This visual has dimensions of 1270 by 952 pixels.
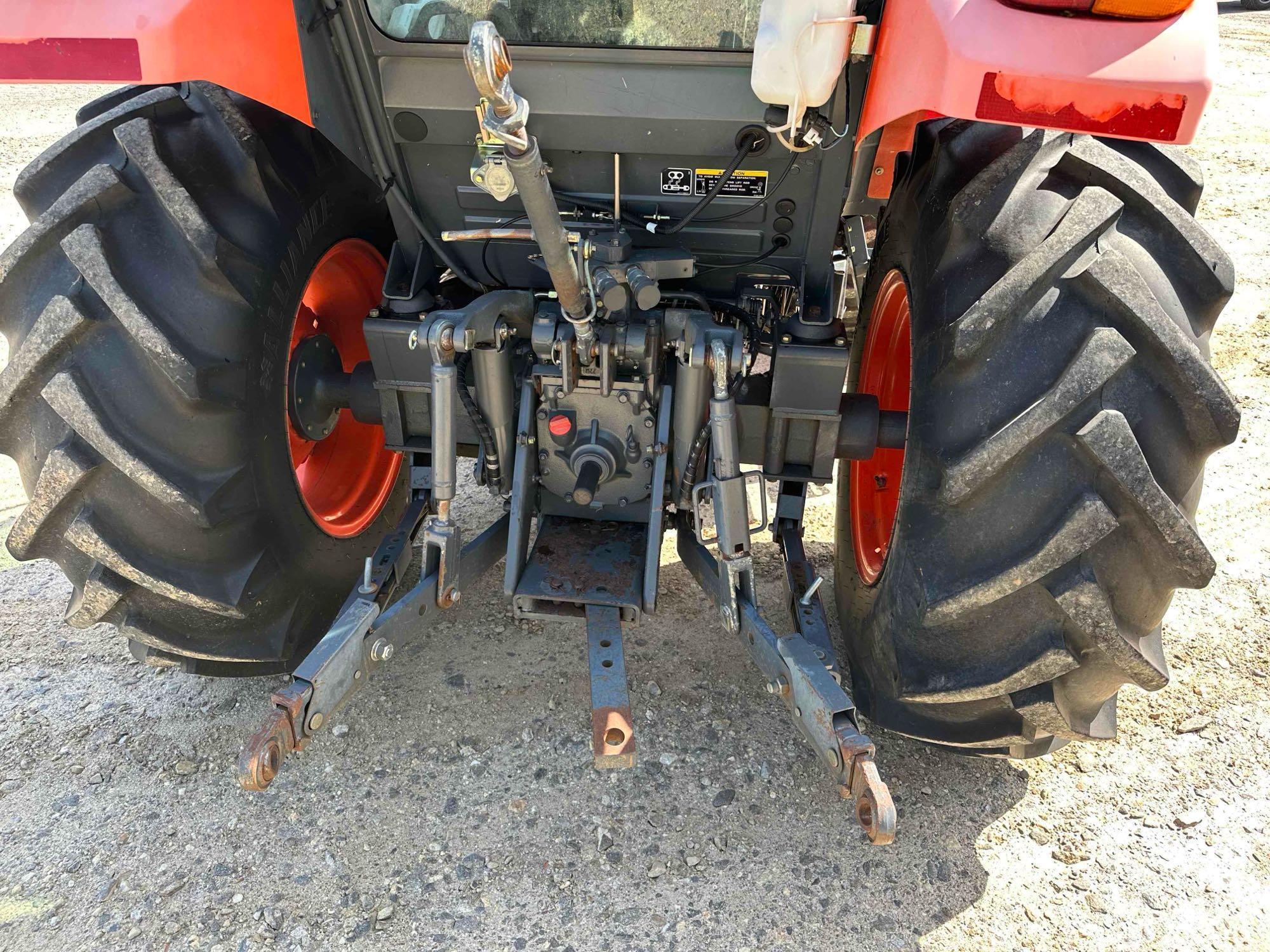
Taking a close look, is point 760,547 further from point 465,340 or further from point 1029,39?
point 1029,39

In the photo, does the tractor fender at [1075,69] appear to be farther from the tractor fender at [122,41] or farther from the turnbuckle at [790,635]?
the tractor fender at [122,41]

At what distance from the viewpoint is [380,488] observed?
2.89 m

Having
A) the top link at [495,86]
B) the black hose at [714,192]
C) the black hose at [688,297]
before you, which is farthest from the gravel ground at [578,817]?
the top link at [495,86]

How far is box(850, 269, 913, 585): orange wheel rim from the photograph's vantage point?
2.56m

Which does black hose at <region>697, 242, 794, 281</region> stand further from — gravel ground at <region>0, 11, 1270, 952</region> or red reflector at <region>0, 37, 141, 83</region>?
red reflector at <region>0, 37, 141, 83</region>

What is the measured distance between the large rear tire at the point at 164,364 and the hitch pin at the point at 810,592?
1.18 meters

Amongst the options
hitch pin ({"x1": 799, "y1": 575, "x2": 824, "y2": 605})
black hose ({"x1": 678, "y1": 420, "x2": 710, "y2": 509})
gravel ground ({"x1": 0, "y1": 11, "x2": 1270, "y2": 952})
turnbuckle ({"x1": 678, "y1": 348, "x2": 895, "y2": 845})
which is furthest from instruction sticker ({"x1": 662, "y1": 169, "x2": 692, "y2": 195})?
gravel ground ({"x1": 0, "y1": 11, "x2": 1270, "y2": 952})

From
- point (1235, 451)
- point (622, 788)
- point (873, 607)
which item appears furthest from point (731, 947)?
point (1235, 451)

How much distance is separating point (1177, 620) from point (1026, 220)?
1.63 meters

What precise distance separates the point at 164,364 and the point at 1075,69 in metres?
1.58

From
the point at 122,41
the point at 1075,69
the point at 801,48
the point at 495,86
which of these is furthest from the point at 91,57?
the point at 1075,69

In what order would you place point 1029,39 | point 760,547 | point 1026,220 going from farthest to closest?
point 760,547 < point 1026,220 < point 1029,39

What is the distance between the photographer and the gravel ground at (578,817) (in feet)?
6.42

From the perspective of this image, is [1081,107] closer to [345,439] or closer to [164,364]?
[164,364]
